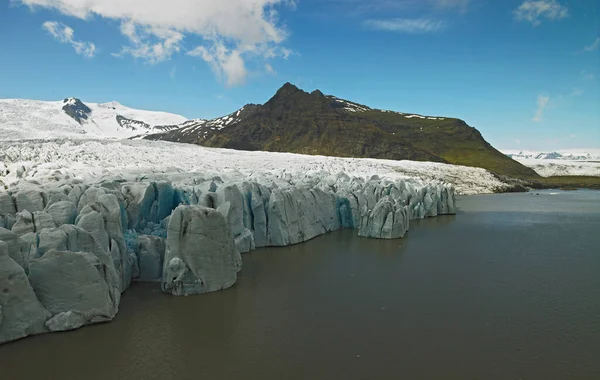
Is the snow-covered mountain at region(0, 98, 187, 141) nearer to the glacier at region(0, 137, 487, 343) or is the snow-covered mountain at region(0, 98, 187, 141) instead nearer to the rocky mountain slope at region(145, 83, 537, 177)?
the glacier at region(0, 137, 487, 343)

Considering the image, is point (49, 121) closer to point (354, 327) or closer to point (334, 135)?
point (334, 135)

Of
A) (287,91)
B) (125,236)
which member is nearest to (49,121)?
(125,236)

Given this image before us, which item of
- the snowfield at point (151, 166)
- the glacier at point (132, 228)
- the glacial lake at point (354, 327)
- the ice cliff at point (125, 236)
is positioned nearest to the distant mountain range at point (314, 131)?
the snowfield at point (151, 166)

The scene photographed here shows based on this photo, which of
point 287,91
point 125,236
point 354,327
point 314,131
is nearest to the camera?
point 354,327

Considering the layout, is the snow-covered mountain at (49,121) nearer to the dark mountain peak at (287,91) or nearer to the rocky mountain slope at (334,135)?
the rocky mountain slope at (334,135)

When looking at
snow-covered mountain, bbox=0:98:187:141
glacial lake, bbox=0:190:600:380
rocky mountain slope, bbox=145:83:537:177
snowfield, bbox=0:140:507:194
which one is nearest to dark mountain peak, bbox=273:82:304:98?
rocky mountain slope, bbox=145:83:537:177
